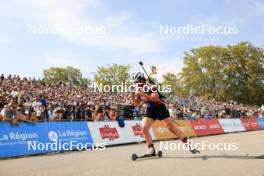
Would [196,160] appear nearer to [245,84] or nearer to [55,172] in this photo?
[55,172]

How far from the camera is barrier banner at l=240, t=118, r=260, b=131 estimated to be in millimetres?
36781

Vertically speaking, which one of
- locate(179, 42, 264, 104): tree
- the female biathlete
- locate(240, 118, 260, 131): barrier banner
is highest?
locate(179, 42, 264, 104): tree

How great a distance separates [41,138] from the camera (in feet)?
51.8

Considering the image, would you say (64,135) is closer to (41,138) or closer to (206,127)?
(41,138)

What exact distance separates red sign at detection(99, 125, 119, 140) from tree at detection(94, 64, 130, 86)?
61.5 m

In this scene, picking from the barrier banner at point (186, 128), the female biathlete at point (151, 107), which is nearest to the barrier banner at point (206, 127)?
the barrier banner at point (186, 128)

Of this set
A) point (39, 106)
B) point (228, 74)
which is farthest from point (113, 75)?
point (39, 106)

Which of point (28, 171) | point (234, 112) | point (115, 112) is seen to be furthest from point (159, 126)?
point (234, 112)

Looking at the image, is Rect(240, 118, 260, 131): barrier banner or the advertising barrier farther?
Rect(240, 118, 260, 131): barrier banner

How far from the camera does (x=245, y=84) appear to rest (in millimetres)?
82812

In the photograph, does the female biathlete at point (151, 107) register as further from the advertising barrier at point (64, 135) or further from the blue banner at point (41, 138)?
the blue banner at point (41, 138)

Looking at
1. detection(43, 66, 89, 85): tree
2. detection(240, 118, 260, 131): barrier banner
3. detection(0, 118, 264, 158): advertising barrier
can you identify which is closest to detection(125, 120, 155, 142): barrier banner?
detection(0, 118, 264, 158): advertising barrier

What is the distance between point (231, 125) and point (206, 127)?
4.79 meters

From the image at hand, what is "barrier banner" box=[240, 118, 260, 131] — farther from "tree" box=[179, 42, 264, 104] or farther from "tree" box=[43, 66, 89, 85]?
"tree" box=[43, 66, 89, 85]
